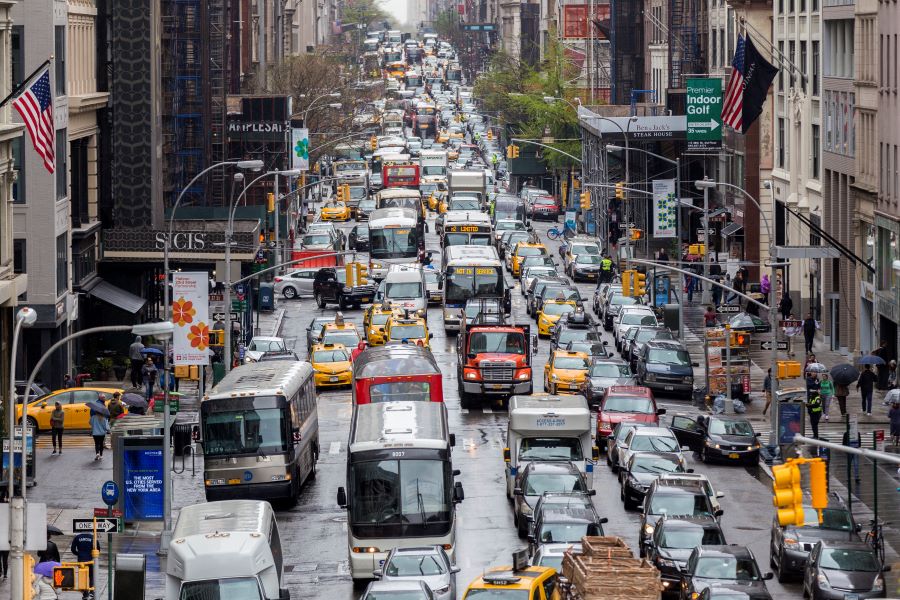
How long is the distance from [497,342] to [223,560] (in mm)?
27622

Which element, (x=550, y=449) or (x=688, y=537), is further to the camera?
(x=550, y=449)

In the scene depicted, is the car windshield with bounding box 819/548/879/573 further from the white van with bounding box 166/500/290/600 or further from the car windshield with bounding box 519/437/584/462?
the car windshield with bounding box 519/437/584/462

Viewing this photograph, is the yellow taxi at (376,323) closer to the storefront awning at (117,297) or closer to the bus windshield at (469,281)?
the bus windshield at (469,281)

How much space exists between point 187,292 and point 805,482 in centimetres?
1645

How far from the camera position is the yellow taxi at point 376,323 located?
Answer: 65812 mm

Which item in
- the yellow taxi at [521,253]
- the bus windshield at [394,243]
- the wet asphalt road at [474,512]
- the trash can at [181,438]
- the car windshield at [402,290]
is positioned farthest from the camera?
the yellow taxi at [521,253]

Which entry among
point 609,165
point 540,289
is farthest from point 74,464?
point 609,165

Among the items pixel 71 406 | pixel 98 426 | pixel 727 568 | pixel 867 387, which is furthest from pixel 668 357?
pixel 727 568

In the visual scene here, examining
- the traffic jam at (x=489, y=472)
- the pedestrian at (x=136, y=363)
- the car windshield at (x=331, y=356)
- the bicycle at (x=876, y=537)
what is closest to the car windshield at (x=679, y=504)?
the traffic jam at (x=489, y=472)

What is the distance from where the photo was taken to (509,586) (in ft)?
89.2

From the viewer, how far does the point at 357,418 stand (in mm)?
37844

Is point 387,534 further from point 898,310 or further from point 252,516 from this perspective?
point 898,310

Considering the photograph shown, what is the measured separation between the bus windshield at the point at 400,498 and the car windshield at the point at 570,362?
2329 cm

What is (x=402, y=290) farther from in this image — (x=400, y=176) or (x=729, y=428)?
(x=400, y=176)
